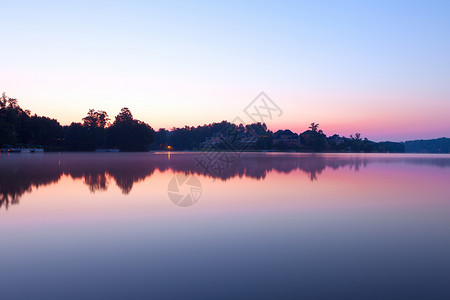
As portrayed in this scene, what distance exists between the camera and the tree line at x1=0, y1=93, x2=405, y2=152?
8200 centimetres

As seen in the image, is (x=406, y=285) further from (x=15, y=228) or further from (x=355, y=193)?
(x=355, y=193)

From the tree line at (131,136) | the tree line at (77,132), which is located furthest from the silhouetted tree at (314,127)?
the tree line at (77,132)

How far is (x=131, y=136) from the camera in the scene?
343 feet

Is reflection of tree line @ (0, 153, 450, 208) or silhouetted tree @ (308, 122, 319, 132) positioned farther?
silhouetted tree @ (308, 122, 319, 132)

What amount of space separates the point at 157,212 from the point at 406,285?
6.40 meters

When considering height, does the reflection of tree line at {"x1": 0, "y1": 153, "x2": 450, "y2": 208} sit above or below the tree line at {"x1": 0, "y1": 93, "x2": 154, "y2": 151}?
below

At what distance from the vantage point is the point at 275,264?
471 cm

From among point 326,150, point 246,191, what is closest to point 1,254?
point 246,191

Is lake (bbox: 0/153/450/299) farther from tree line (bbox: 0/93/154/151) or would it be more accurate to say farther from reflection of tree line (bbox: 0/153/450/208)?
tree line (bbox: 0/93/154/151)

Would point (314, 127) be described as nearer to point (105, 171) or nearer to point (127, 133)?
point (127, 133)

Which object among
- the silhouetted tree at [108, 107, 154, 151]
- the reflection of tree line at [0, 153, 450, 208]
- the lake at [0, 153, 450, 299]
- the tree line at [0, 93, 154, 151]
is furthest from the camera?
the silhouetted tree at [108, 107, 154, 151]

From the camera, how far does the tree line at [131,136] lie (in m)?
82.0

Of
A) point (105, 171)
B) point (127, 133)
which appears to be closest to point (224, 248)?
point (105, 171)

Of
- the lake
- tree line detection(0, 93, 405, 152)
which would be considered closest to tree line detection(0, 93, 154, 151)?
tree line detection(0, 93, 405, 152)
